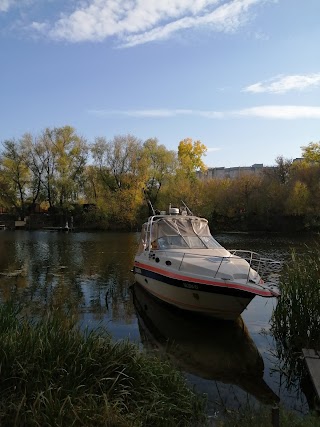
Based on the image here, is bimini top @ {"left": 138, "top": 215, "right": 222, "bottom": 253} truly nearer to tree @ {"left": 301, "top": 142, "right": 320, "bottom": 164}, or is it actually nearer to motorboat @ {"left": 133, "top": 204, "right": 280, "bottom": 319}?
motorboat @ {"left": 133, "top": 204, "right": 280, "bottom": 319}

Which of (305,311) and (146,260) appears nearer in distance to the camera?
(305,311)

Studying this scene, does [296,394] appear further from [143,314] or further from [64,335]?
[143,314]

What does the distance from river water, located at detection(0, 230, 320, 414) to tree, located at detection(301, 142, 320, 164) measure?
49.4m

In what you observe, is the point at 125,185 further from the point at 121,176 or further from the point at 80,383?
the point at 80,383

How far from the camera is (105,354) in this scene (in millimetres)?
6859

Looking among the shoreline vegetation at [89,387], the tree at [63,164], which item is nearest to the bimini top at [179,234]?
the shoreline vegetation at [89,387]

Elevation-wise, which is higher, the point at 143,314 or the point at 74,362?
the point at 74,362

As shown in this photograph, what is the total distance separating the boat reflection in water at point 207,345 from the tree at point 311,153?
56.8m

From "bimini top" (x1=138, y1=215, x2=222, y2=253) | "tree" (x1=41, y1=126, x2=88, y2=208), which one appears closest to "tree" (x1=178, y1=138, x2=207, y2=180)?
"tree" (x1=41, y1=126, x2=88, y2=208)

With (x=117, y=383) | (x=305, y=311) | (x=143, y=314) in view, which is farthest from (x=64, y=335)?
(x=143, y=314)

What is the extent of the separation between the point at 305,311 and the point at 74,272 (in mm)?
15958

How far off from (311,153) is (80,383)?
66.3 meters

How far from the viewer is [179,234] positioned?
16.7 m

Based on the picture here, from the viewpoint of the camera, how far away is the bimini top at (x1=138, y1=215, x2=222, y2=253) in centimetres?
1633
